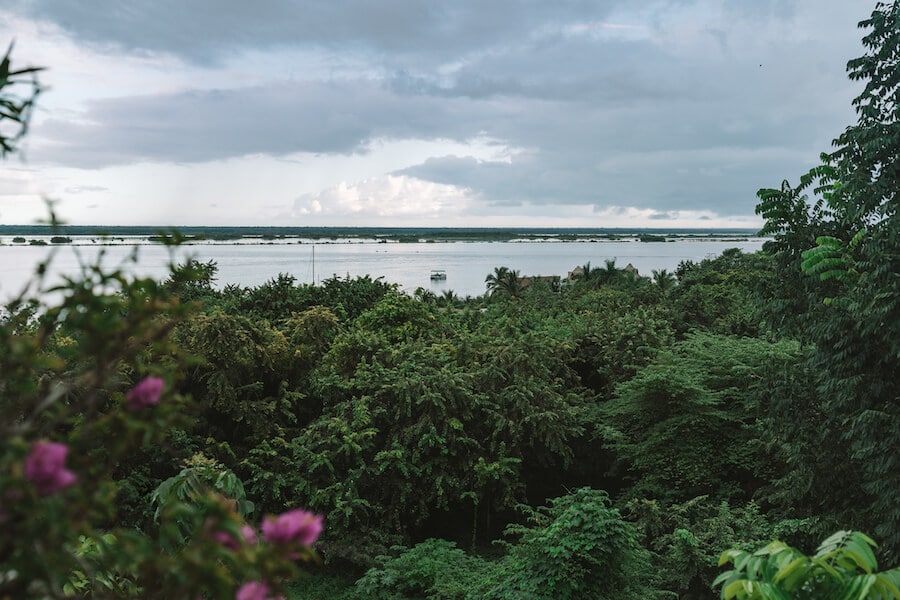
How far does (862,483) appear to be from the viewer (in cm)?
737

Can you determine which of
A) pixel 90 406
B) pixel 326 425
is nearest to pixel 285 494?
pixel 326 425

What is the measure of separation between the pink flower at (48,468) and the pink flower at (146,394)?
227 mm

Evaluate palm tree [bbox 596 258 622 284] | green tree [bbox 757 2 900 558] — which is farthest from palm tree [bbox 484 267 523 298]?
green tree [bbox 757 2 900 558]

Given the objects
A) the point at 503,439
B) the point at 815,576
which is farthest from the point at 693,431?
the point at 815,576

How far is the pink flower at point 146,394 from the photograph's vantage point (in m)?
1.39

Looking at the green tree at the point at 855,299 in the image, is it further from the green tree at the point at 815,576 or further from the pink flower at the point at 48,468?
the pink flower at the point at 48,468

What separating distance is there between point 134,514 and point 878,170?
9.71 metres

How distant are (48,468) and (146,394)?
258 mm

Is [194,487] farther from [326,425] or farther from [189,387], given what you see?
[189,387]

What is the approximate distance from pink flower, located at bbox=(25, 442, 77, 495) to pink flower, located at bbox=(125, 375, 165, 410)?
0.74 ft

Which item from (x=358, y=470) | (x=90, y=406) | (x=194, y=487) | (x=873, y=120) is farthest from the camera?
(x=358, y=470)

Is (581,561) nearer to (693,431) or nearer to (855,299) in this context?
(855,299)

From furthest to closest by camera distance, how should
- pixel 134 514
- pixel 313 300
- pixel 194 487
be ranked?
pixel 313 300 < pixel 134 514 < pixel 194 487

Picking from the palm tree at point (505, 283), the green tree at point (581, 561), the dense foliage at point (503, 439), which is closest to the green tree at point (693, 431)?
the dense foliage at point (503, 439)
